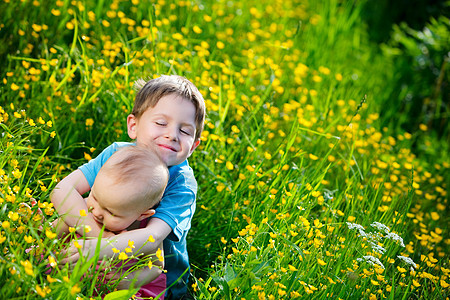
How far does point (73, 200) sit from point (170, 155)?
1.39 ft

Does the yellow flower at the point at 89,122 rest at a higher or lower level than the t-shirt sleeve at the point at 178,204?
higher

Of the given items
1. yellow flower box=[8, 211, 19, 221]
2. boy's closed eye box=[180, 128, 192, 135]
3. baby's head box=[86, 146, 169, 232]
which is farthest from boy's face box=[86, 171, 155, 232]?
boy's closed eye box=[180, 128, 192, 135]

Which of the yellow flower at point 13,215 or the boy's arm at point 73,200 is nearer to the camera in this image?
the yellow flower at point 13,215

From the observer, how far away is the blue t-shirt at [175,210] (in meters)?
2.14

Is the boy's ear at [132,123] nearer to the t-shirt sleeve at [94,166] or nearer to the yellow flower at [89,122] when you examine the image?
the t-shirt sleeve at [94,166]

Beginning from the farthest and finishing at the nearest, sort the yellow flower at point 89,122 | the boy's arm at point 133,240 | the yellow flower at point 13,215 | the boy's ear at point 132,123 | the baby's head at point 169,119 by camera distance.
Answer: the yellow flower at point 89,122
the boy's ear at point 132,123
the baby's head at point 169,119
the boy's arm at point 133,240
the yellow flower at point 13,215

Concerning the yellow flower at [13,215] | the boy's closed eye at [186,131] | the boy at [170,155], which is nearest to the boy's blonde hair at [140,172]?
the boy at [170,155]

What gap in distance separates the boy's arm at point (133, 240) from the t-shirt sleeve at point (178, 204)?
0.04 metres

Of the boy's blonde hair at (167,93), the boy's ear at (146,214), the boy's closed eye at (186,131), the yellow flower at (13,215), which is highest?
the boy's blonde hair at (167,93)

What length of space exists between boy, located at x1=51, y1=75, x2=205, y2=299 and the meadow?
15 centimetres

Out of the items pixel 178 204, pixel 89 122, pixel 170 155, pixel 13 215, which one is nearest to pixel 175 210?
pixel 178 204

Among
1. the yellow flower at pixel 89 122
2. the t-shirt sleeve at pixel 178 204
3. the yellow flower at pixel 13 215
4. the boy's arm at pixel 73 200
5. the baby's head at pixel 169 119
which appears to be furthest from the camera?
the yellow flower at pixel 89 122

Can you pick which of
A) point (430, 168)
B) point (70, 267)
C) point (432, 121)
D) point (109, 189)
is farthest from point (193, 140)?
point (432, 121)

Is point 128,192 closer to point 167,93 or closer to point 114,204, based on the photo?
point 114,204
